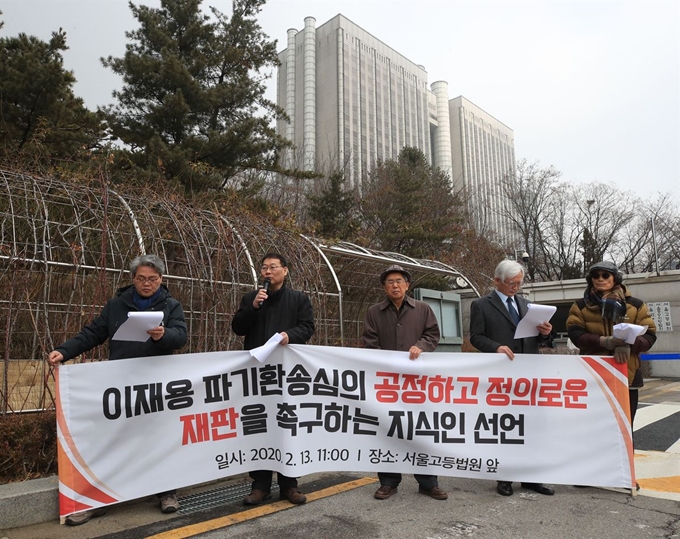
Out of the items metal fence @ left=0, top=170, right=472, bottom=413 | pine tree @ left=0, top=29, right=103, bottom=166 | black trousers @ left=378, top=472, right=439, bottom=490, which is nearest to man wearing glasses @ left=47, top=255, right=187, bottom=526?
metal fence @ left=0, top=170, right=472, bottom=413

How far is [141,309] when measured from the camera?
12.7 feet

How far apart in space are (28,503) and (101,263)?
2540 millimetres

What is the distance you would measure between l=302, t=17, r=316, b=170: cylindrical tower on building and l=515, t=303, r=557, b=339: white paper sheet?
3046cm

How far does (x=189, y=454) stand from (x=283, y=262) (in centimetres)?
165

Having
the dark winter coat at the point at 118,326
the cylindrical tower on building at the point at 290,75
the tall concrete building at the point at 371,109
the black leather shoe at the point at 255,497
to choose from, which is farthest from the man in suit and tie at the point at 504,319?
the cylindrical tower on building at the point at 290,75

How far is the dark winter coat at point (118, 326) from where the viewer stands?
12.3 ft

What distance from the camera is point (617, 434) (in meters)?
4.18

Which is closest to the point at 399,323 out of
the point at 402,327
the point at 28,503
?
the point at 402,327

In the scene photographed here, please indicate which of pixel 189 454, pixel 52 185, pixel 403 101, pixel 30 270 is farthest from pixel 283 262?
pixel 403 101

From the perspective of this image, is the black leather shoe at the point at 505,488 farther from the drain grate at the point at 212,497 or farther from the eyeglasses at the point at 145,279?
the eyeglasses at the point at 145,279

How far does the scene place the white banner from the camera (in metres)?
3.89

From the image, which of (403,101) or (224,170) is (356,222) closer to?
(224,170)

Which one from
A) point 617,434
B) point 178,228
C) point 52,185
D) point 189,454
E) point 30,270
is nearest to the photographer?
Answer: point 189,454

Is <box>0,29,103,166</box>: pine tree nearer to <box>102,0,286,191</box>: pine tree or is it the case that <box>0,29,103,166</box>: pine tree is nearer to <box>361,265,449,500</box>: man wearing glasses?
<box>102,0,286,191</box>: pine tree
